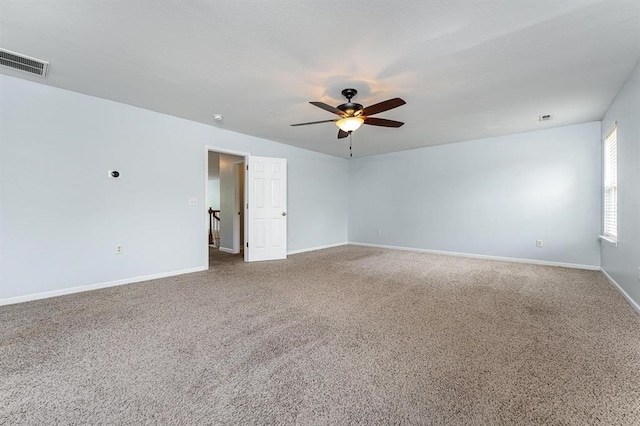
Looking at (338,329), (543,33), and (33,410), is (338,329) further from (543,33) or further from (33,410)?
(543,33)

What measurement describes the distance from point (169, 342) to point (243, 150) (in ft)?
12.6

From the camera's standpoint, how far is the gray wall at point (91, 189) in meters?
3.03

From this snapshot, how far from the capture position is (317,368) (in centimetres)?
180

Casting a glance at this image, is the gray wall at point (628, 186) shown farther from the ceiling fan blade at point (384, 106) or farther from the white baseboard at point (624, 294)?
the ceiling fan blade at point (384, 106)

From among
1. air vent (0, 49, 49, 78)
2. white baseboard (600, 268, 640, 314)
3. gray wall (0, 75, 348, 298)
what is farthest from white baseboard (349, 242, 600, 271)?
air vent (0, 49, 49, 78)

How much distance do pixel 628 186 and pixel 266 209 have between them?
520 cm

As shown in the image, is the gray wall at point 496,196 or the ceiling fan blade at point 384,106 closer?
the ceiling fan blade at point 384,106

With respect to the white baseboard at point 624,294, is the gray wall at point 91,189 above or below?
above

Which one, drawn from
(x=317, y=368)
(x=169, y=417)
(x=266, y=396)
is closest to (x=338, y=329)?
(x=317, y=368)

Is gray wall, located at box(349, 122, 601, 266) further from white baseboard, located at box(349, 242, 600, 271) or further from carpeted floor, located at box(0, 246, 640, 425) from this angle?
carpeted floor, located at box(0, 246, 640, 425)

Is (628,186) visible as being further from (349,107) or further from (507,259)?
(349,107)

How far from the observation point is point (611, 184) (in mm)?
3939

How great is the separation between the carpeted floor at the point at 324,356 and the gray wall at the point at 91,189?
0.52 metres

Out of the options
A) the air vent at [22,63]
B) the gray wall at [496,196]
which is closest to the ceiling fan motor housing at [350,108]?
the air vent at [22,63]
